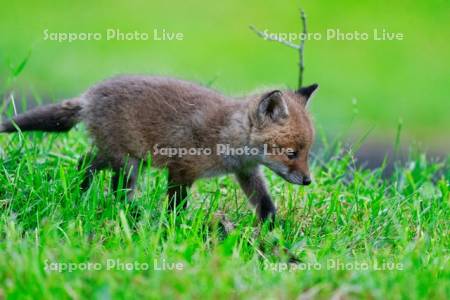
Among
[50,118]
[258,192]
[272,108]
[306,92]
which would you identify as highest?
[306,92]

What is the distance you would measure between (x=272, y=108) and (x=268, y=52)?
9884 millimetres

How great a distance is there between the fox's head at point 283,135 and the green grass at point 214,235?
0.29 metres

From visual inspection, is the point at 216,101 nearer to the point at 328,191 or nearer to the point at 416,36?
the point at 328,191

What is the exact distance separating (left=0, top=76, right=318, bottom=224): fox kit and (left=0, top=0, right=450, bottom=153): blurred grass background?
667cm

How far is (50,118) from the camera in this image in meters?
7.15

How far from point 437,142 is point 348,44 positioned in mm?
3910

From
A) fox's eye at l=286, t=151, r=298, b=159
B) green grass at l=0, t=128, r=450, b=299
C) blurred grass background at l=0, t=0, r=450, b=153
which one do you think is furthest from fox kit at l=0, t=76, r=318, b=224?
blurred grass background at l=0, t=0, r=450, b=153

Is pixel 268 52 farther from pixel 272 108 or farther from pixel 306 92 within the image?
pixel 272 108

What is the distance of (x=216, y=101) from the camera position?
7.23m

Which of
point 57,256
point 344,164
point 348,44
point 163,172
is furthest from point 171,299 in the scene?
point 348,44

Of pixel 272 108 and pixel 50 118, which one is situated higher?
pixel 272 108

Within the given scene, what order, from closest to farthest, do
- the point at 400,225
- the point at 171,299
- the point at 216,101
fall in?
1. the point at 171,299
2. the point at 400,225
3. the point at 216,101

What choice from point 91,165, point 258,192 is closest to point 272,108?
point 258,192

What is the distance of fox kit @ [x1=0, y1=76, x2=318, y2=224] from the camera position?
Answer: 6883 mm
